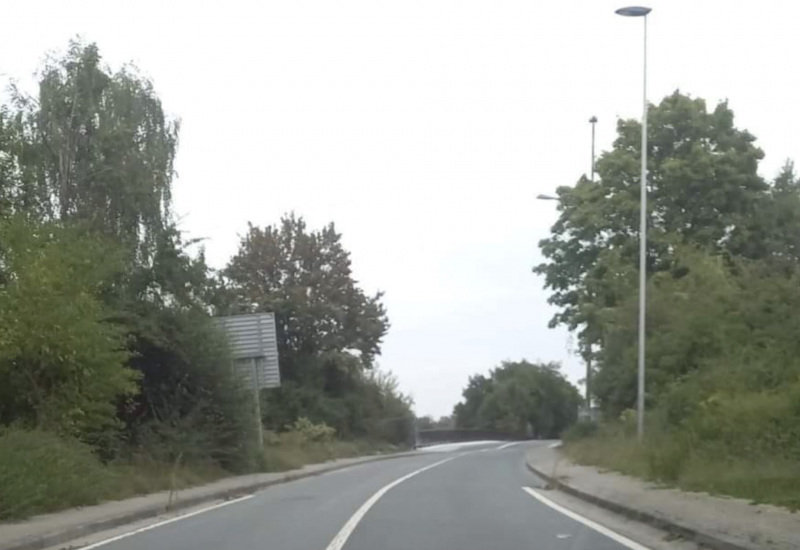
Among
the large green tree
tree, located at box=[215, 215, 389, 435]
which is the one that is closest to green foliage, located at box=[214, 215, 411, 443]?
tree, located at box=[215, 215, 389, 435]

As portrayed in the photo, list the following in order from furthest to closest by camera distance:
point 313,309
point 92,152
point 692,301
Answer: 1. point 313,309
2. point 92,152
3. point 692,301

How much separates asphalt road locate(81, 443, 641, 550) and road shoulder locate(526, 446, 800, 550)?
0.98 meters

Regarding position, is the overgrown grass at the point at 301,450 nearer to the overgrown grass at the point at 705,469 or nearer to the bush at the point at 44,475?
the overgrown grass at the point at 705,469

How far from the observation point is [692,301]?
33125 millimetres

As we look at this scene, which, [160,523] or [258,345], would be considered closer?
[160,523]

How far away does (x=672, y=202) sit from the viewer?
42.0 m

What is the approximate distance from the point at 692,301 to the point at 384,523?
18.1 meters

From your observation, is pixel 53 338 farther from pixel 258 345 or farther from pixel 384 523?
pixel 258 345

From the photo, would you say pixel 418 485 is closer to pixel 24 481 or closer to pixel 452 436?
pixel 24 481

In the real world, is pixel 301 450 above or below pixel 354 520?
below

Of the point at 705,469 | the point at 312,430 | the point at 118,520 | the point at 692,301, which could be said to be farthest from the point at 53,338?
the point at 312,430

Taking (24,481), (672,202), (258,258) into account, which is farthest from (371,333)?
(24,481)

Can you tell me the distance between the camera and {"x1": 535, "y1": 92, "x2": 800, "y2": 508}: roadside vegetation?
23.2 m

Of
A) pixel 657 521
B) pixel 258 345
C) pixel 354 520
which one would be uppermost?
pixel 258 345
